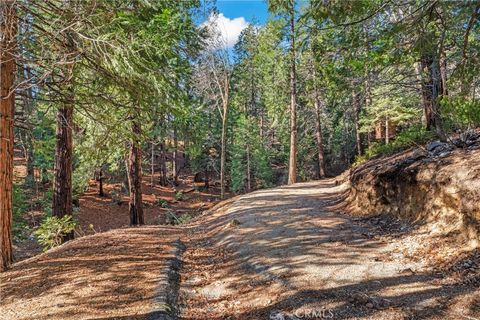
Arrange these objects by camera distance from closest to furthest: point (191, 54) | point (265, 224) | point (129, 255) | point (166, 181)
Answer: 1. point (129, 255)
2. point (265, 224)
3. point (191, 54)
4. point (166, 181)

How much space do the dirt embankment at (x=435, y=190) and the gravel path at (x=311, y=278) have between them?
73cm

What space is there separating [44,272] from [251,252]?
342 cm

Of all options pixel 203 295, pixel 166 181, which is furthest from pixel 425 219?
pixel 166 181

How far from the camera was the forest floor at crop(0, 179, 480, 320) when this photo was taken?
3.79 m

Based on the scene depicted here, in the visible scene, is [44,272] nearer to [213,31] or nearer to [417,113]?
[213,31]

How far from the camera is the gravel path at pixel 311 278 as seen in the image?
3.71 meters

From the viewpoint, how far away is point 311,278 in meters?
4.65

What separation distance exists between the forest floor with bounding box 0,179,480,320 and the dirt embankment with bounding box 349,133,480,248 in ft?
1.16

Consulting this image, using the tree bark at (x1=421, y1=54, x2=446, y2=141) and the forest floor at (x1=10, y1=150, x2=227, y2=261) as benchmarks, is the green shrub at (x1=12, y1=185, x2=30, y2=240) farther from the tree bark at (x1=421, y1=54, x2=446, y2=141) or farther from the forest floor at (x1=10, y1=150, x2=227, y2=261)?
the tree bark at (x1=421, y1=54, x2=446, y2=141)

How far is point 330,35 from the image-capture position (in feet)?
18.0

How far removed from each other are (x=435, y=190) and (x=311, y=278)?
2764 millimetres

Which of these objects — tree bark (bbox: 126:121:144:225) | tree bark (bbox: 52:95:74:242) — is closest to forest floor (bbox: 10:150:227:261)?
tree bark (bbox: 126:121:144:225)

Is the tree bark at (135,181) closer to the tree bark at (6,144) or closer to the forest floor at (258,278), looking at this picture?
the forest floor at (258,278)

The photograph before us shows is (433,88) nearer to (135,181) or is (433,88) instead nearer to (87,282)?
(87,282)
